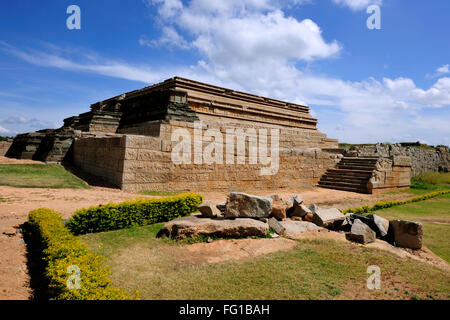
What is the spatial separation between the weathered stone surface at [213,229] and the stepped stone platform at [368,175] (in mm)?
Result: 11076

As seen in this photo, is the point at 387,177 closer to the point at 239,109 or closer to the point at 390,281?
the point at 239,109

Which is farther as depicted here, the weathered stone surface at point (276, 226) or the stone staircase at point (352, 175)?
the stone staircase at point (352, 175)

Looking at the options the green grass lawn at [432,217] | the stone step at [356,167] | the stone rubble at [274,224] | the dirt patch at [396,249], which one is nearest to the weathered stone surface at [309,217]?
the stone rubble at [274,224]

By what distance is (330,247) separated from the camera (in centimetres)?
517

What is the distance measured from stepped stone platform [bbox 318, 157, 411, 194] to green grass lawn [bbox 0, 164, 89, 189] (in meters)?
13.1

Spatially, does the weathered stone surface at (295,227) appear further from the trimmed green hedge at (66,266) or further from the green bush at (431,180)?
the green bush at (431,180)

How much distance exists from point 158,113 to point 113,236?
8541mm

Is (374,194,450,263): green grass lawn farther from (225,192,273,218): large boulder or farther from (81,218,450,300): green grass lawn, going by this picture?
(225,192,273,218): large boulder

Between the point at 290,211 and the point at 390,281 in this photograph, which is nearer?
the point at 390,281

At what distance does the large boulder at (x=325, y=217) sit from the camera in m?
6.45

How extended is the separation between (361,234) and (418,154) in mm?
23322

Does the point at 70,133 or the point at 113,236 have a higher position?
the point at 70,133

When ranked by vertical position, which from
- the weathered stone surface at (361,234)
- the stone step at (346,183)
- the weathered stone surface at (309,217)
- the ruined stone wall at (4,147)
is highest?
the ruined stone wall at (4,147)
